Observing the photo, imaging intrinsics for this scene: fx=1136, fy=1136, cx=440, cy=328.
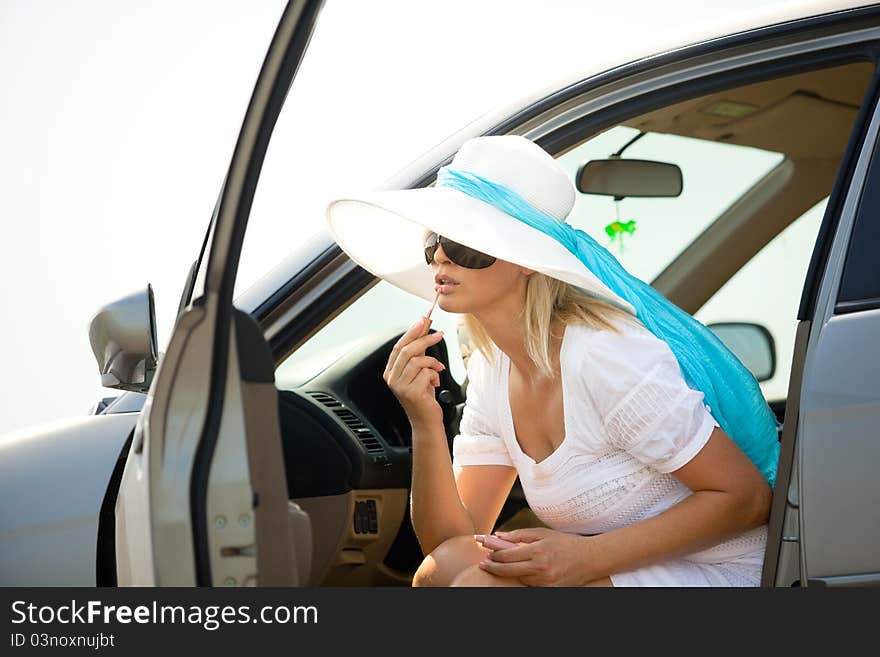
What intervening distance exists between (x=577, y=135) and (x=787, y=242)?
60.1 inches

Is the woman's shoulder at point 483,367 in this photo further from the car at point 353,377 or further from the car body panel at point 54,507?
the car body panel at point 54,507

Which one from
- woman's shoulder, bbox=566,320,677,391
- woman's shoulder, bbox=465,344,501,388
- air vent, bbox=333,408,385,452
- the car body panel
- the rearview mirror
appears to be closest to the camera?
the car body panel

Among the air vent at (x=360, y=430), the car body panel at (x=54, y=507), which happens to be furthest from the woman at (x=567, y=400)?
the car body panel at (x=54, y=507)

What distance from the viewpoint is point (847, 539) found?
1.72m

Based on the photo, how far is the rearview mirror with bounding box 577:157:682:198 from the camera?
2805 millimetres

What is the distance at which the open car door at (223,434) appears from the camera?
1.42 meters

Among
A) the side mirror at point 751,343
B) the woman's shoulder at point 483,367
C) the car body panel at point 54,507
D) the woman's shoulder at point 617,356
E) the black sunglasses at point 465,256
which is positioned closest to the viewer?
the car body panel at point 54,507

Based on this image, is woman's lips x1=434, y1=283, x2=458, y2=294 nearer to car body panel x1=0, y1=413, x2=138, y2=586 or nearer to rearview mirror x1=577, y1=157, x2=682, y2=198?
car body panel x1=0, y1=413, x2=138, y2=586

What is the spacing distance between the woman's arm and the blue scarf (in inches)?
4.9

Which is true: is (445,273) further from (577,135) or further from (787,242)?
(787,242)

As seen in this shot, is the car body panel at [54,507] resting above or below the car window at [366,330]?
below

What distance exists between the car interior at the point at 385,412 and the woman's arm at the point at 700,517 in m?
0.59

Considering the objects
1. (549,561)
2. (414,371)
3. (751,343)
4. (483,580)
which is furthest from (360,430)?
(751,343)

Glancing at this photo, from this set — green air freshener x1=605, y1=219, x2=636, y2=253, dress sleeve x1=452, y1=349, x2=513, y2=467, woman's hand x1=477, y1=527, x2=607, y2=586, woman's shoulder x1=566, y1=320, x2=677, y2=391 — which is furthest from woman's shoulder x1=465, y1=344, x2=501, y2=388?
green air freshener x1=605, y1=219, x2=636, y2=253
